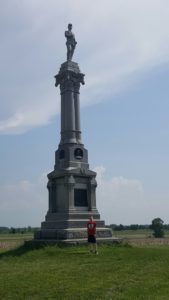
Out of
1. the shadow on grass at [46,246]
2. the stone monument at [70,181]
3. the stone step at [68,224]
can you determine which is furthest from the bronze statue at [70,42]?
the shadow on grass at [46,246]

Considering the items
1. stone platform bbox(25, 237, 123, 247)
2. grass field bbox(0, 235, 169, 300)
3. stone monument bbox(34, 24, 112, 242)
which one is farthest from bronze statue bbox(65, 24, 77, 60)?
grass field bbox(0, 235, 169, 300)

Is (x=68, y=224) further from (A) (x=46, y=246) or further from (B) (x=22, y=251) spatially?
(B) (x=22, y=251)

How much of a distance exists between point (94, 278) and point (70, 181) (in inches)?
524

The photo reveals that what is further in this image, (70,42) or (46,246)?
(70,42)

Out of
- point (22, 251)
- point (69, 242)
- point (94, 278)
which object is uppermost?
point (69, 242)

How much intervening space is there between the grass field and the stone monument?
20.5 feet

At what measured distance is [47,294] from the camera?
31.9ft

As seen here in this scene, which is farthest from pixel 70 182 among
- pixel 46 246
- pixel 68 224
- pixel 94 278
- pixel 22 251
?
pixel 94 278

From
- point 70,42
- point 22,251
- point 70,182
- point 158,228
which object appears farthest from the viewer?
point 158,228

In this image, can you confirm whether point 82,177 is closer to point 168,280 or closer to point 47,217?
point 47,217

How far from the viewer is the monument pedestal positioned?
2373cm

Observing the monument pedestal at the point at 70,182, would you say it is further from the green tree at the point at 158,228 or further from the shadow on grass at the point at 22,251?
the green tree at the point at 158,228

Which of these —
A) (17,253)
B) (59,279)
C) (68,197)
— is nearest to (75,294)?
(59,279)

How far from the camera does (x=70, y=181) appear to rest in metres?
24.6
